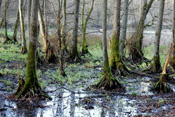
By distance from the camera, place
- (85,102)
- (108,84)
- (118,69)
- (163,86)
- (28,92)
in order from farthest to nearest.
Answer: (118,69), (163,86), (108,84), (85,102), (28,92)

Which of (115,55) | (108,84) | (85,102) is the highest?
(115,55)

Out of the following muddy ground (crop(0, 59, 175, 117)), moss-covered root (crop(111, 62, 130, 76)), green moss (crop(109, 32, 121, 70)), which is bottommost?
muddy ground (crop(0, 59, 175, 117))

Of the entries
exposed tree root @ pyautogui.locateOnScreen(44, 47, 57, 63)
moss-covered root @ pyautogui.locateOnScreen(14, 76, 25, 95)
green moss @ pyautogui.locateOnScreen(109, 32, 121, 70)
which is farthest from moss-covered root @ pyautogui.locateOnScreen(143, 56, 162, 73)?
moss-covered root @ pyautogui.locateOnScreen(14, 76, 25, 95)

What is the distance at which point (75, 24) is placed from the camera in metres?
16.5

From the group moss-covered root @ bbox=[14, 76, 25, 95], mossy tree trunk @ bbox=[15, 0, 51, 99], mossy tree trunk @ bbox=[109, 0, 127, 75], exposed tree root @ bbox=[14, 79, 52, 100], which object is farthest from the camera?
mossy tree trunk @ bbox=[109, 0, 127, 75]

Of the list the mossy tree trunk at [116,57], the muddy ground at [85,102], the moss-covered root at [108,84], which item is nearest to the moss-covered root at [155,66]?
the mossy tree trunk at [116,57]

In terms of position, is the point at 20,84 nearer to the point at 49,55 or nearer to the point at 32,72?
the point at 32,72

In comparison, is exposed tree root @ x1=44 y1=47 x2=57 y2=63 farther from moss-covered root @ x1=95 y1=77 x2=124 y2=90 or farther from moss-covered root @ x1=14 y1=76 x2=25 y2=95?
moss-covered root @ x1=14 y1=76 x2=25 y2=95

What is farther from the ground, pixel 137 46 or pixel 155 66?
pixel 137 46

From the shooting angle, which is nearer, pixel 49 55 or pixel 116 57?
pixel 116 57

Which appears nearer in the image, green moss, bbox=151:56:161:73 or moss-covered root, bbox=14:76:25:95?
moss-covered root, bbox=14:76:25:95

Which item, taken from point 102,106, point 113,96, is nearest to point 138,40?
point 113,96

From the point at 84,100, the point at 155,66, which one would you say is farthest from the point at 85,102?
the point at 155,66

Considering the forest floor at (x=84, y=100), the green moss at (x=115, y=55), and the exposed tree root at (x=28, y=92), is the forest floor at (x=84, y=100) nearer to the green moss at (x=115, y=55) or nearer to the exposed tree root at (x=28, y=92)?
the exposed tree root at (x=28, y=92)
